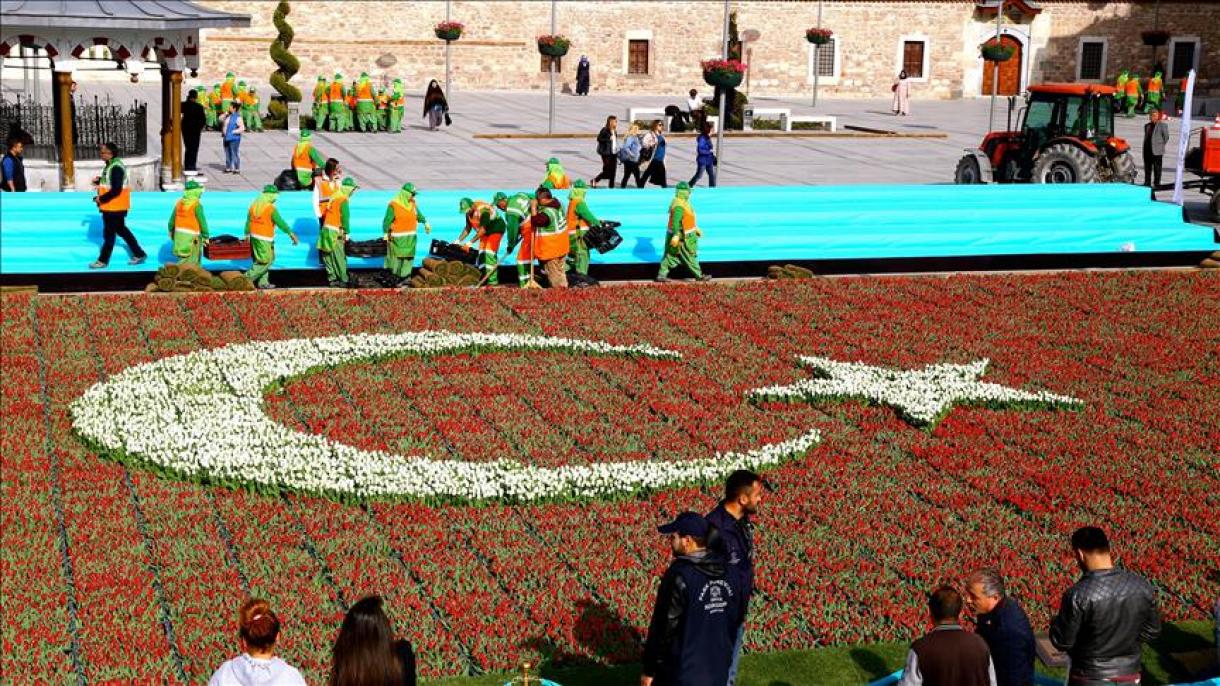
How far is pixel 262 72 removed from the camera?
55.8 meters

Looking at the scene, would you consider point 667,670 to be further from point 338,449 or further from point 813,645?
point 338,449

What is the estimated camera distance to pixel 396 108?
42.1m

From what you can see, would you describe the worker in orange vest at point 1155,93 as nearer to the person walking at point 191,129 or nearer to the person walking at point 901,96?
the person walking at point 901,96

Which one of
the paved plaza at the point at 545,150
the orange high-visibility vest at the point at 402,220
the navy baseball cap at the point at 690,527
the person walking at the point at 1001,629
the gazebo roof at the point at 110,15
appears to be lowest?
the paved plaza at the point at 545,150

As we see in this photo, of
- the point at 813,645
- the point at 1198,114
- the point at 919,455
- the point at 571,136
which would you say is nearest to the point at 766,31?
the point at 1198,114

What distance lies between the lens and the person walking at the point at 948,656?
317 inches

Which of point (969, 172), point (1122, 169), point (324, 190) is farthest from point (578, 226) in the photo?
point (1122, 169)

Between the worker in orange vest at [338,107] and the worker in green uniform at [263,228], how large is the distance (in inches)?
819

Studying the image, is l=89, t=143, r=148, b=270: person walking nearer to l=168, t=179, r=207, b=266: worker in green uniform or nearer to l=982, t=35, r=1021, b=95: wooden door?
l=168, t=179, r=207, b=266: worker in green uniform

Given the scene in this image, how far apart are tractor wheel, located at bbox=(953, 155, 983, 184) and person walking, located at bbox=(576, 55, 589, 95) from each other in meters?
26.8

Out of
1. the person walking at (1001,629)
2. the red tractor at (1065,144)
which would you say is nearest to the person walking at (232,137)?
the red tractor at (1065,144)

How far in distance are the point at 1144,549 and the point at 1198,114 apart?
45.5m

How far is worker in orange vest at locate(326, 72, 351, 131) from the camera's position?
41.4 m

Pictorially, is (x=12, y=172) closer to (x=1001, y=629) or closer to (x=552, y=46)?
(x=1001, y=629)
